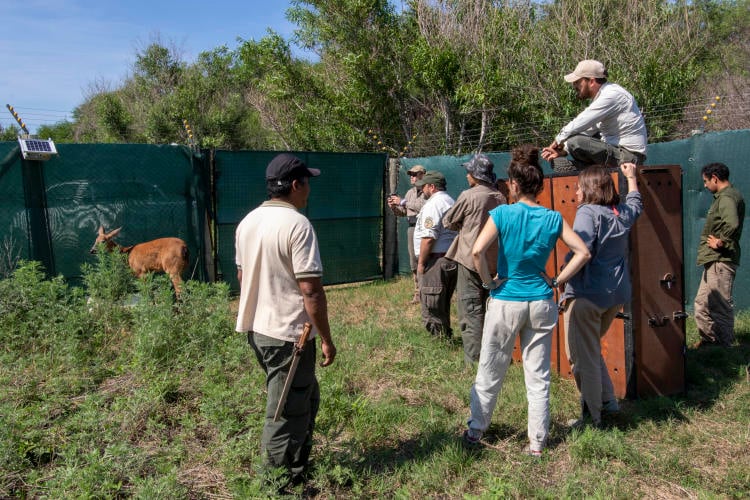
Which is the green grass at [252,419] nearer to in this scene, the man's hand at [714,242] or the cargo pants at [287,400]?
the cargo pants at [287,400]

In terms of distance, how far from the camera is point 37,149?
7.07 m

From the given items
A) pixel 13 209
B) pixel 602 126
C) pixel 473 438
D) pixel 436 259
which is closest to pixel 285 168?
pixel 473 438

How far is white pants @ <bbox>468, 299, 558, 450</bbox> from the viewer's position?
138 inches

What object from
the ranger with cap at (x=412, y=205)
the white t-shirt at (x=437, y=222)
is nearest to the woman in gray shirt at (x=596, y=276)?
the white t-shirt at (x=437, y=222)

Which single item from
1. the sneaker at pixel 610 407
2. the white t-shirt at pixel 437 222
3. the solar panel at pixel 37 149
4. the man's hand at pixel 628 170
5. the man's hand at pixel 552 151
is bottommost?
the sneaker at pixel 610 407

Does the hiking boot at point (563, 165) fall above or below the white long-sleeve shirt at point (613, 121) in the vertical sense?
below

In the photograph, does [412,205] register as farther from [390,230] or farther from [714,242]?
[714,242]

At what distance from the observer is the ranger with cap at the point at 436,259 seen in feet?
18.7

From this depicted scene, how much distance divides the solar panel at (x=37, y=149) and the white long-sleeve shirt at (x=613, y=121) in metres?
6.02

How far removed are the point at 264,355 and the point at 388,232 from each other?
701cm

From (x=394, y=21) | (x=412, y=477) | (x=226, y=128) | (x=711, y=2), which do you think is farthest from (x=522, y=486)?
(x=711, y=2)

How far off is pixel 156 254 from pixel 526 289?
5500 millimetres

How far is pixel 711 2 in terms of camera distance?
22.5 m

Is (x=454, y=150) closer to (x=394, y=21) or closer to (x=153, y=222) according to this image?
(x=394, y=21)
